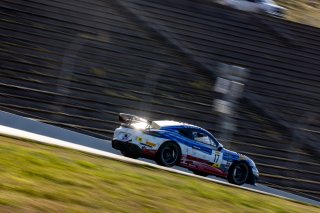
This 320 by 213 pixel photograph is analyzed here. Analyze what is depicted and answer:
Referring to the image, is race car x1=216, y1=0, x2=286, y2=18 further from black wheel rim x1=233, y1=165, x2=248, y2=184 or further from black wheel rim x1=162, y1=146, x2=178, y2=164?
black wheel rim x1=162, y1=146, x2=178, y2=164

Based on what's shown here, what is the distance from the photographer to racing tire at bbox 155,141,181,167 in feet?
52.9

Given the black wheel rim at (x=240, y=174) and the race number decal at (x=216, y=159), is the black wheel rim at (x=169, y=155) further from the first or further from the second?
the black wheel rim at (x=240, y=174)

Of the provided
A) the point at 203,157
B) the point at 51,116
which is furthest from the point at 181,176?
the point at 51,116

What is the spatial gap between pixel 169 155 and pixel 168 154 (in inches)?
1.4

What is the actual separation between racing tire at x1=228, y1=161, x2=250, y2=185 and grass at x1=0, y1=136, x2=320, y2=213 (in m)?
4.70

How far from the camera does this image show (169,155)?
16297 millimetres

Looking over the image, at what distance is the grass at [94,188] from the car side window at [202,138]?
4.15m

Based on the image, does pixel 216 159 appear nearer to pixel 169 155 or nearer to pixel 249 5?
pixel 169 155

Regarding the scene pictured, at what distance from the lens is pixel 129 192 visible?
9.47m

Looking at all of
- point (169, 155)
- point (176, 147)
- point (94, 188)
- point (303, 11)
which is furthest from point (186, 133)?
point (303, 11)

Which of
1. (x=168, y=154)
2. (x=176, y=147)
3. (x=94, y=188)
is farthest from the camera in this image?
(x=176, y=147)

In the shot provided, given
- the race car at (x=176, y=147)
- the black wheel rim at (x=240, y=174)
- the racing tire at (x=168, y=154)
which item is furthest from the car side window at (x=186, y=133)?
the black wheel rim at (x=240, y=174)

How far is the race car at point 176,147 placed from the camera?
16.1 m

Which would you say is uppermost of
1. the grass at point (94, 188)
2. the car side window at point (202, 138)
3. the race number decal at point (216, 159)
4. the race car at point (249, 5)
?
the race car at point (249, 5)
